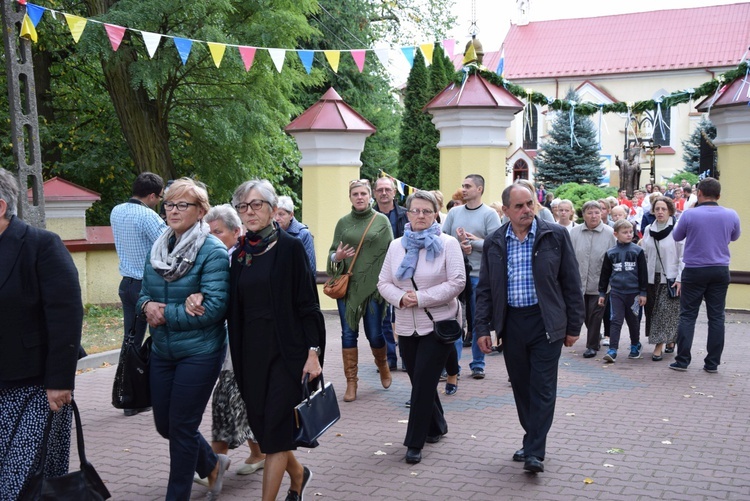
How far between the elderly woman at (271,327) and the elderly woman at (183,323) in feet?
0.42

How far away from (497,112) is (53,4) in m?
8.66

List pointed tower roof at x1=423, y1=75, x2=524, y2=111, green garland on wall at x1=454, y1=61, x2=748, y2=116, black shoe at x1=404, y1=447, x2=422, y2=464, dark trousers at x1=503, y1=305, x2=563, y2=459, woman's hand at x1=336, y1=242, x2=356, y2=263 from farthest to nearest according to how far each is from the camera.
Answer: green garland on wall at x1=454, y1=61, x2=748, y2=116 < pointed tower roof at x1=423, y1=75, x2=524, y2=111 < woman's hand at x1=336, y1=242, x2=356, y2=263 < black shoe at x1=404, y1=447, x2=422, y2=464 < dark trousers at x1=503, y1=305, x2=563, y2=459

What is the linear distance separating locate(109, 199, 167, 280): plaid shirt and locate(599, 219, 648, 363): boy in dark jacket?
17.0ft

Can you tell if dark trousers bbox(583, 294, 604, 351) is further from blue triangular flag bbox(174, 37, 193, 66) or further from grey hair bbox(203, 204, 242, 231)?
blue triangular flag bbox(174, 37, 193, 66)

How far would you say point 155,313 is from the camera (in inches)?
180

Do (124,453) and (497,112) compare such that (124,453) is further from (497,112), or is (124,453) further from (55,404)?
(497,112)

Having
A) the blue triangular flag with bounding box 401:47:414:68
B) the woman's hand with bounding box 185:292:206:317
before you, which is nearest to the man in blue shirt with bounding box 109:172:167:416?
the woman's hand with bounding box 185:292:206:317

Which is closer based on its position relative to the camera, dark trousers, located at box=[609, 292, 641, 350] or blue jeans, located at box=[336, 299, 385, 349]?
blue jeans, located at box=[336, 299, 385, 349]

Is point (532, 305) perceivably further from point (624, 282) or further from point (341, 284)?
point (624, 282)

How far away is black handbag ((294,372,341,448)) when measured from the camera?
14.8 feet

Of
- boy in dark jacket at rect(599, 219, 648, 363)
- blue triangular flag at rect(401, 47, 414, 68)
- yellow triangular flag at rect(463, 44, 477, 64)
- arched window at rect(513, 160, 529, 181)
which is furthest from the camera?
arched window at rect(513, 160, 529, 181)

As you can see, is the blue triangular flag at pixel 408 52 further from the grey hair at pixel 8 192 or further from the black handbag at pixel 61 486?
the black handbag at pixel 61 486

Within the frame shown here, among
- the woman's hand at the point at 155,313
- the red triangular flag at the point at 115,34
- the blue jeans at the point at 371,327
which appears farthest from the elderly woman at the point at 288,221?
the red triangular flag at the point at 115,34

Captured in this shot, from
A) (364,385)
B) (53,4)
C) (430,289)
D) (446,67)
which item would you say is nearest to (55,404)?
(430,289)
